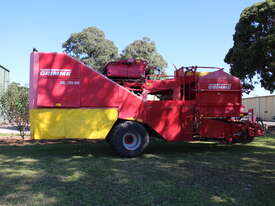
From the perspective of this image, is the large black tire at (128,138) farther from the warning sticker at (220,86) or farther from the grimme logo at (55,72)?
the warning sticker at (220,86)

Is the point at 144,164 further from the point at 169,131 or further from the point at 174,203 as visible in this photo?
the point at 174,203

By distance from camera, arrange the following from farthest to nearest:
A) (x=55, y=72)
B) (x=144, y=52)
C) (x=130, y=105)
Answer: (x=144, y=52) < (x=130, y=105) < (x=55, y=72)

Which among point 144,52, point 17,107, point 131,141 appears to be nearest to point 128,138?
point 131,141

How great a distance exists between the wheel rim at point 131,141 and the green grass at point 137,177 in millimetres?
359

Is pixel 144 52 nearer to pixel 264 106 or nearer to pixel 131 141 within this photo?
pixel 264 106

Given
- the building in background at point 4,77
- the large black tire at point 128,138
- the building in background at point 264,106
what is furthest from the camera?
the building in background at point 264,106

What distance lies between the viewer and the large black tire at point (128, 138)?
739 cm

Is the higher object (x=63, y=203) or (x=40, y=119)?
(x=40, y=119)

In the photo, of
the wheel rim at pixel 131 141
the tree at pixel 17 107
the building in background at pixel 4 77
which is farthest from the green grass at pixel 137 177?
the building in background at pixel 4 77

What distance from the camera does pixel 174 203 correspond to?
13.6ft

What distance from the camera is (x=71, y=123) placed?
7.21 metres

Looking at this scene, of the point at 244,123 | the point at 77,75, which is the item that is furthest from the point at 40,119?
the point at 244,123

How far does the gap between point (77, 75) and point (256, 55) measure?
11405 millimetres

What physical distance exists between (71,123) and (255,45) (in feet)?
38.7
